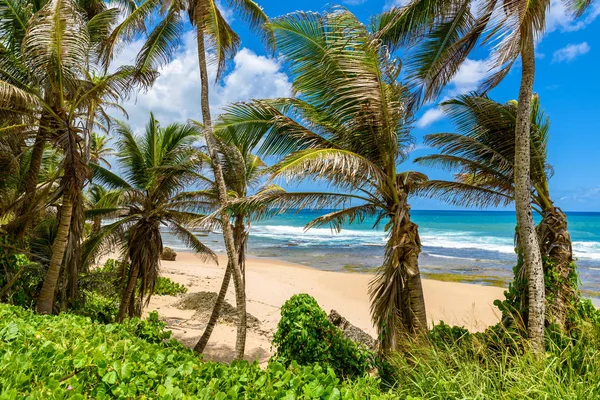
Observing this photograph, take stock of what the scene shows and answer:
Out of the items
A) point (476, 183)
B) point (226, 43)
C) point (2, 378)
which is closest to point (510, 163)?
point (476, 183)

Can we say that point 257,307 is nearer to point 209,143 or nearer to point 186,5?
point 209,143

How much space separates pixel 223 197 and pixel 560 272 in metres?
6.18

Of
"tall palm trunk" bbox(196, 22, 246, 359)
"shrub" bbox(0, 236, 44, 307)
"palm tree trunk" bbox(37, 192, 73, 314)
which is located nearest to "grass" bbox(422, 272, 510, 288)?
"tall palm trunk" bbox(196, 22, 246, 359)

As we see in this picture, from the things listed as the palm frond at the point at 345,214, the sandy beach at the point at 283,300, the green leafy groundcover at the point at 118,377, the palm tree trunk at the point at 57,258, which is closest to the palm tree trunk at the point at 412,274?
the palm frond at the point at 345,214

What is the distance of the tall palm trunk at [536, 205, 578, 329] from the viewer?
18.8 ft

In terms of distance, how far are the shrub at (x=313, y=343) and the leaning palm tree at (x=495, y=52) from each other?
2728 millimetres

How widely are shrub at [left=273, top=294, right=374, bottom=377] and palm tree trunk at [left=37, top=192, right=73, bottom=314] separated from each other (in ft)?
14.8

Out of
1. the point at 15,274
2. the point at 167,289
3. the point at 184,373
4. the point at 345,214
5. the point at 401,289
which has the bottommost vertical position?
the point at 167,289

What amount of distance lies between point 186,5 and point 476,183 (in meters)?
7.29

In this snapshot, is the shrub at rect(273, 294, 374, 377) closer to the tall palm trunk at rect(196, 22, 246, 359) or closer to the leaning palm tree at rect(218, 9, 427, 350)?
the leaning palm tree at rect(218, 9, 427, 350)

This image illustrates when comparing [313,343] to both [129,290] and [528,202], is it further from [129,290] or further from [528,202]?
[129,290]

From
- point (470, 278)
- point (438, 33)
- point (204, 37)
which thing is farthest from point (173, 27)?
point (470, 278)

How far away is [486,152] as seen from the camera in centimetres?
637

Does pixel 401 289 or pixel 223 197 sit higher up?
pixel 223 197
